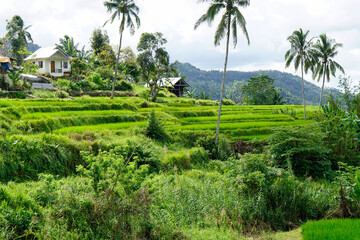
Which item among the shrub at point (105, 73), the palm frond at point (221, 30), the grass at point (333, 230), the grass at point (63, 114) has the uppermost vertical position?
the palm frond at point (221, 30)

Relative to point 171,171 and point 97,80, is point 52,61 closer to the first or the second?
point 97,80

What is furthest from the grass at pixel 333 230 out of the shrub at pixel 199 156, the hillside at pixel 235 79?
the hillside at pixel 235 79

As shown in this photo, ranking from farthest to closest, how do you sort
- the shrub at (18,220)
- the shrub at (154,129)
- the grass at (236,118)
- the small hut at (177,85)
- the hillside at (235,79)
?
the hillside at (235,79)
the small hut at (177,85)
the grass at (236,118)
the shrub at (154,129)
the shrub at (18,220)

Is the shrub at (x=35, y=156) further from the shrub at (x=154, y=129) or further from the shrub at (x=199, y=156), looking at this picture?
the shrub at (x=199, y=156)

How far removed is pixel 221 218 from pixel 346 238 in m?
3.03

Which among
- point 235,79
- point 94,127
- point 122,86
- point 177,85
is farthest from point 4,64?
point 235,79

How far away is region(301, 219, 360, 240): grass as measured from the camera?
22.5 ft

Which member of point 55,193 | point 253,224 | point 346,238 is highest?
point 55,193

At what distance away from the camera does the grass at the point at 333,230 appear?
6843mm

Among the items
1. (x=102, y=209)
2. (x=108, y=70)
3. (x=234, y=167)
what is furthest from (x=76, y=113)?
(x=108, y=70)

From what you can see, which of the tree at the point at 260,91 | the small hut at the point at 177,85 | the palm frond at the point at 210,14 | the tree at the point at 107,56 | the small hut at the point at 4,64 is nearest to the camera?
the palm frond at the point at 210,14

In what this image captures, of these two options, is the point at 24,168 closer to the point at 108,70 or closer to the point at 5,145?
the point at 5,145

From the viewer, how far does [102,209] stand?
6660 millimetres

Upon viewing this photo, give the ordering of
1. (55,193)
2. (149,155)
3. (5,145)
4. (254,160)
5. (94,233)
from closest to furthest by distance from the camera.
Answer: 1. (94,233)
2. (55,193)
3. (254,160)
4. (5,145)
5. (149,155)
